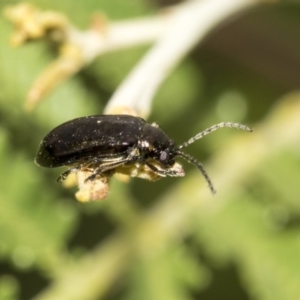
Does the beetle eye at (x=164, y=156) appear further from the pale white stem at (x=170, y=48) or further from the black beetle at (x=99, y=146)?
the pale white stem at (x=170, y=48)

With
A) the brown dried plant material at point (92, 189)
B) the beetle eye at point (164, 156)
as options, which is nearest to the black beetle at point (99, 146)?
the beetle eye at point (164, 156)

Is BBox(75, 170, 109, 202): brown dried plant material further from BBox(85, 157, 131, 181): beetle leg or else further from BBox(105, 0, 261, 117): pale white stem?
BBox(105, 0, 261, 117): pale white stem

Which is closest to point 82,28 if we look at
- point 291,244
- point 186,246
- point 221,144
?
point 221,144

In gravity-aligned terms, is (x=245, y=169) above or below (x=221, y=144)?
below

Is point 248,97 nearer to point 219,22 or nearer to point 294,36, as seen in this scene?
point 219,22

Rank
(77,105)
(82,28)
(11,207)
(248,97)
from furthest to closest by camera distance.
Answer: (248,97) → (82,28) → (77,105) → (11,207)

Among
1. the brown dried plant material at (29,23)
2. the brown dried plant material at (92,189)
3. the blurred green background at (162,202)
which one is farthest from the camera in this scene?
the blurred green background at (162,202)
